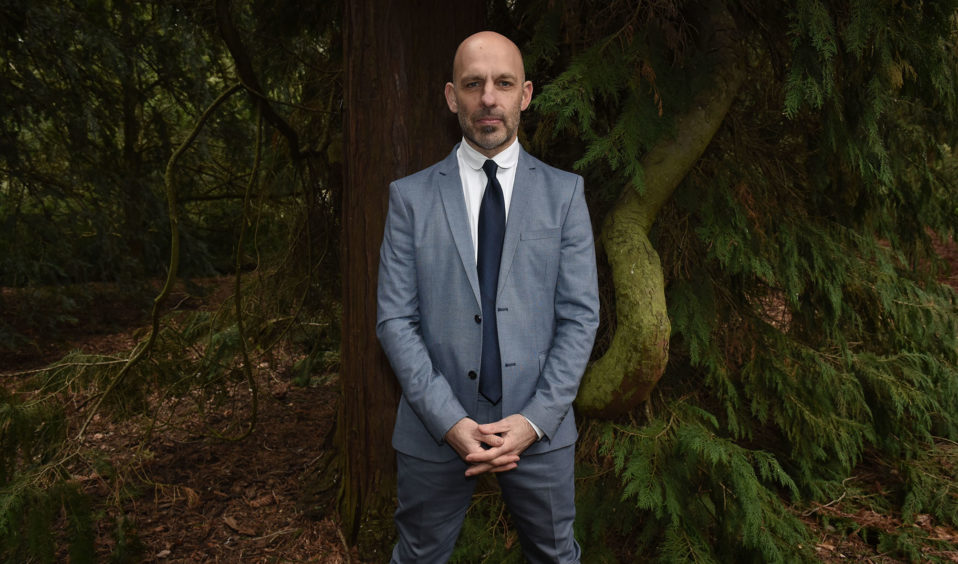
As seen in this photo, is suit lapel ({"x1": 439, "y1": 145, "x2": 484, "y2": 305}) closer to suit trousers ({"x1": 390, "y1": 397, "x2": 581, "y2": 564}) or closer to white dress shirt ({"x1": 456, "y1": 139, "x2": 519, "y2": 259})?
white dress shirt ({"x1": 456, "y1": 139, "x2": 519, "y2": 259})

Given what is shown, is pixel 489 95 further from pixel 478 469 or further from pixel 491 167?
pixel 478 469

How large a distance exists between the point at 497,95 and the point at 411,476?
1.36 m

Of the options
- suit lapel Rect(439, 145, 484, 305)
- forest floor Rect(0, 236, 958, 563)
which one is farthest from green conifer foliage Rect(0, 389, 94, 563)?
suit lapel Rect(439, 145, 484, 305)

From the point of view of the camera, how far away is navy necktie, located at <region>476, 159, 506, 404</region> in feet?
7.41

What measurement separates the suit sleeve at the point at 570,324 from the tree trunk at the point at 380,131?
1239 millimetres

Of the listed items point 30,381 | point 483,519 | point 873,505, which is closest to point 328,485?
point 483,519

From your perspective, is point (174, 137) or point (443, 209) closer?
point (443, 209)

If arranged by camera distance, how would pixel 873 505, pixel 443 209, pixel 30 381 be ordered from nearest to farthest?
pixel 443 209
pixel 30 381
pixel 873 505

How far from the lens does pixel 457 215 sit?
7.45ft

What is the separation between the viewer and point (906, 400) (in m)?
3.86

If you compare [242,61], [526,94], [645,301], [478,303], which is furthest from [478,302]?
[242,61]

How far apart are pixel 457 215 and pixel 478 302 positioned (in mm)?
314

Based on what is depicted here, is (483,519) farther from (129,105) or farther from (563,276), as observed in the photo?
(129,105)

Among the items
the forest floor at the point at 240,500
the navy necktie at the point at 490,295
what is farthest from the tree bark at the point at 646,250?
the forest floor at the point at 240,500
